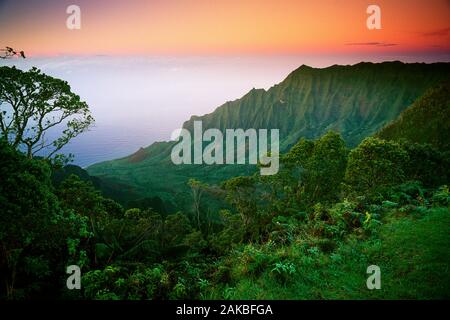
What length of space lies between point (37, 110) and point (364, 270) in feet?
43.2

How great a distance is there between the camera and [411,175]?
75.0ft

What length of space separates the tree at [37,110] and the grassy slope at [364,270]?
10.3 m

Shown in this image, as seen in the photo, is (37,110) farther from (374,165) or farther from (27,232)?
(374,165)

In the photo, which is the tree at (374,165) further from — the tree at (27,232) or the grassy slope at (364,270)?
the tree at (27,232)

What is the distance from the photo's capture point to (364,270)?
5.86 m

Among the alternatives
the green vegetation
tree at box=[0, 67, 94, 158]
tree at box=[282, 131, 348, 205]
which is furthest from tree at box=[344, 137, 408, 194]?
tree at box=[0, 67, 94, 158]

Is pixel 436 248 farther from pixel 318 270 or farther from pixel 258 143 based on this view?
pixel 258 143

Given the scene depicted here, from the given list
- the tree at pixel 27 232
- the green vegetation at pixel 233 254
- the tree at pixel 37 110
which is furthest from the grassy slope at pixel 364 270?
the tree at pixel 37 110

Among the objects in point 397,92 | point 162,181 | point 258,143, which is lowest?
point 162,181

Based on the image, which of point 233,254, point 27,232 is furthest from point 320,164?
point 27,232

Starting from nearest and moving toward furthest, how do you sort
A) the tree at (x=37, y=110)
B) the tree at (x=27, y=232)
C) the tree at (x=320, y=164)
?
the tree at (x=27, y=232)
the tree at (x=37, y=110)
the tree at (x=320, y=164)

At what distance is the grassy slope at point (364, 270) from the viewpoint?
523cm
